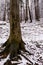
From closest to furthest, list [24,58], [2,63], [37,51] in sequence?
1. [2,63]
2. [24,58]
3. [37,51]

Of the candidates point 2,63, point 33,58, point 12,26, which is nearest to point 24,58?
point 33,58

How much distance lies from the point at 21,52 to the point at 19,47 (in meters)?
0.23

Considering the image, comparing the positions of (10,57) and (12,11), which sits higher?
(12,11)

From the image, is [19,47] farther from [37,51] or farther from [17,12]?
[17,12]

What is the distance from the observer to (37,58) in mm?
5172

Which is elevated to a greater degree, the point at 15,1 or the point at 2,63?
the point at 15,1

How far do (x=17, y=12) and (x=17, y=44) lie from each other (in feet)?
3.62

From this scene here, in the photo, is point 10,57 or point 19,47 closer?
point 10,57

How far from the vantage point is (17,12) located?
531cm

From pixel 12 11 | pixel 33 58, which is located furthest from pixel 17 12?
pixel 33 58

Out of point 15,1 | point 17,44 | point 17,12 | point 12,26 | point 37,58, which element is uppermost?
point 15,1

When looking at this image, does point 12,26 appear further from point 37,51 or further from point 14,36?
point 37,51

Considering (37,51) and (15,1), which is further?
(37,51)

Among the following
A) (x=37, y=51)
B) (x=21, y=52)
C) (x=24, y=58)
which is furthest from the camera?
(x=37, y=51)
